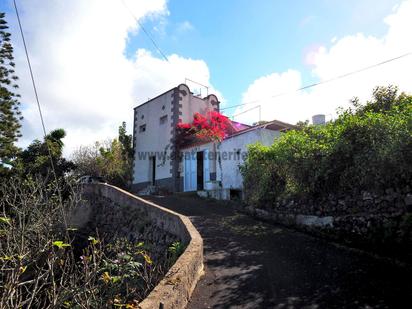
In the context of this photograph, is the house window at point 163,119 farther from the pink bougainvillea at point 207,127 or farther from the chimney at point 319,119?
the chimney at point 319,119

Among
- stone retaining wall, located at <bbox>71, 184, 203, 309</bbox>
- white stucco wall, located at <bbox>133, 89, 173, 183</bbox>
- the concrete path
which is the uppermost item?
white stucco wall, located at <bbox>133, 89, 173, 183</bbox>

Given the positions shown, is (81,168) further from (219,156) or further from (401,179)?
(401,179)

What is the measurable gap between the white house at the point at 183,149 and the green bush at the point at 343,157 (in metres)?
2.63

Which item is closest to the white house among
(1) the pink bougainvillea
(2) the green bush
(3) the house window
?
(3) the house window

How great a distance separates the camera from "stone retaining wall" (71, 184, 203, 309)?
4148 millimetres

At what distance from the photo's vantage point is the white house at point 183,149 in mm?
14169

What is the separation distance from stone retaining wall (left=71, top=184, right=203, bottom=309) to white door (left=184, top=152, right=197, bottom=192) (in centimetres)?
518

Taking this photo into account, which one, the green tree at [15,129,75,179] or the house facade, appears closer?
the green tree at [15,129,75,179]

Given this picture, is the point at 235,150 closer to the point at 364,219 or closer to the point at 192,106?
the point at 192,106

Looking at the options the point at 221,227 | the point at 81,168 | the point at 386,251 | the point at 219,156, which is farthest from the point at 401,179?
the point at 81,168

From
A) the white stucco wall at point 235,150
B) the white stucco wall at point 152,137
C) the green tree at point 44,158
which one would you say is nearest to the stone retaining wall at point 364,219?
the white stucco wall at point 235,150

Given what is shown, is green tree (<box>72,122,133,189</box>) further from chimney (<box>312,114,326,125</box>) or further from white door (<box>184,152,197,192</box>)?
chimney (<box>312,114,326,125</box>)

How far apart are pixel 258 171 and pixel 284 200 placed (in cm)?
162

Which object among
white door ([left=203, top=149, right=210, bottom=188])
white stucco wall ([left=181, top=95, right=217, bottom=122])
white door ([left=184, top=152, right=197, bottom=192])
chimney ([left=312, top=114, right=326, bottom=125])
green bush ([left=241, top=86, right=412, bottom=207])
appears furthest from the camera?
white stucco wall ([left=181, top=95, right=217, bottom=122])
